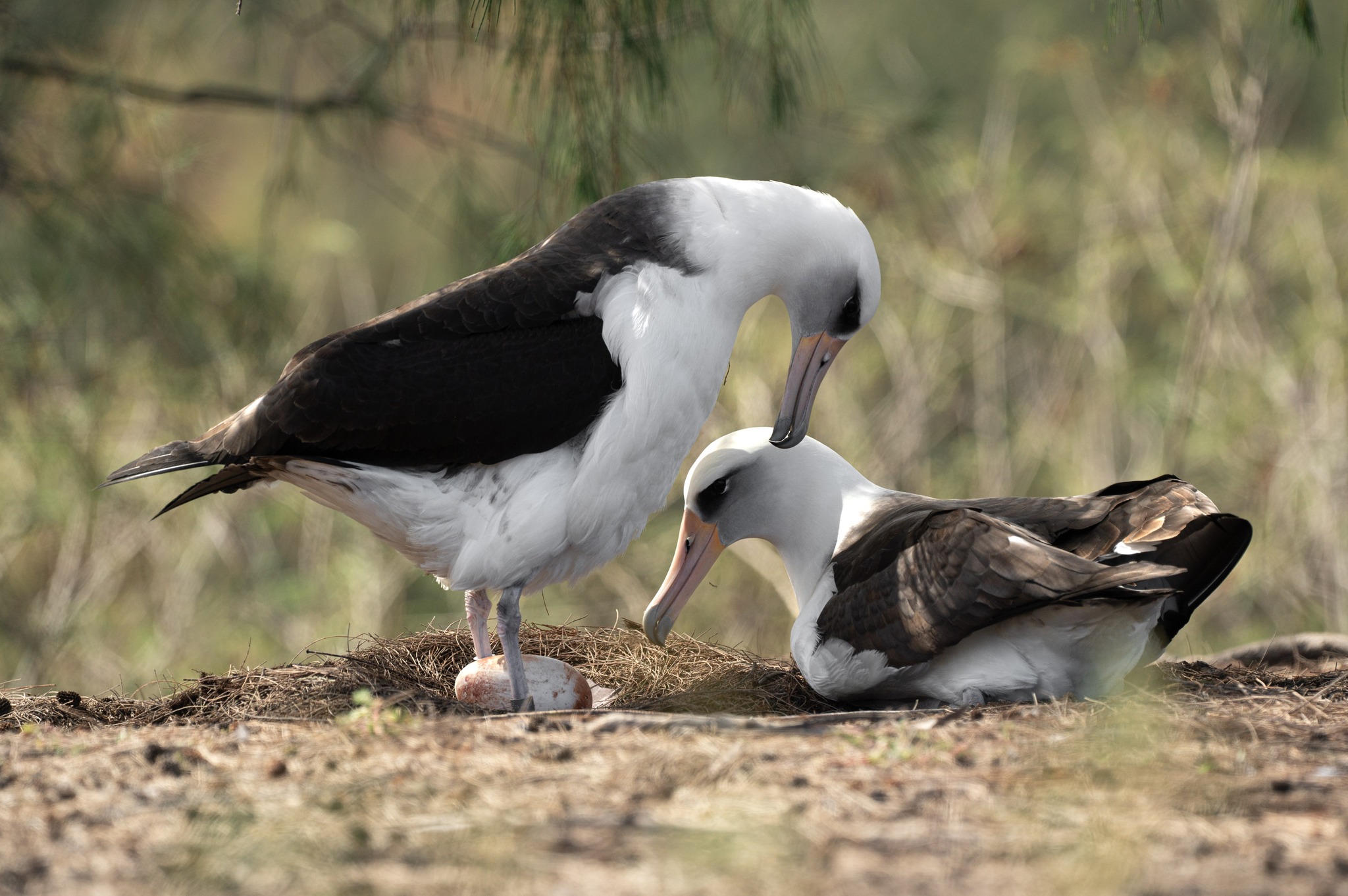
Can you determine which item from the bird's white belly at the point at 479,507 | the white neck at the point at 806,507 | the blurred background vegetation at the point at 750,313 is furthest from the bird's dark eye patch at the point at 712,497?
the blurred background vegetation at the point at 750,313

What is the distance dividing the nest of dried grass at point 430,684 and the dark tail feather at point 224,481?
2.11 ft

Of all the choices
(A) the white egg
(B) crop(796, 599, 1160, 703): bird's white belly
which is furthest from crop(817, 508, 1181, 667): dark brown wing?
(A) the white egg

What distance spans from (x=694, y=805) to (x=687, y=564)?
269 cm

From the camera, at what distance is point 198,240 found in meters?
8.69

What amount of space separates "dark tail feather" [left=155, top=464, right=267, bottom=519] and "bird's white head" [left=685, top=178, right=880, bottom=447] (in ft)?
5.60

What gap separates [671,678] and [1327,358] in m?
7.18

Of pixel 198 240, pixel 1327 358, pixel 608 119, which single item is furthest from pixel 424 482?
pixel 1327 358

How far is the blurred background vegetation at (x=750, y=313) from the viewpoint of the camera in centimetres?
772

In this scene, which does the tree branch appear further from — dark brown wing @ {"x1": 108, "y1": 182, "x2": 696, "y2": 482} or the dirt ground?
the dirt ground

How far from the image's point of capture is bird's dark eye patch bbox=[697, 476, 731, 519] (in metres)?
5.28

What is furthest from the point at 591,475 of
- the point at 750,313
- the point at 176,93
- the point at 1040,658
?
the point at 750,313

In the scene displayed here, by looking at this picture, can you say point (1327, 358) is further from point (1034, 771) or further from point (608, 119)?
point (1034, 771)

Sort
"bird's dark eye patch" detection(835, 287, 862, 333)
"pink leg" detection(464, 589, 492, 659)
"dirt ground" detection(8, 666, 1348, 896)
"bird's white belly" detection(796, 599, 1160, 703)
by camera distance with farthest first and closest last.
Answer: "pink leg" detection(464, 589, 492, 659) → "bird's dark eye patch" detection(835, 287, 862, 333) → "bird's white belly" detection(796, 599, 1160, 703) → "dirt ground" detection(8, 666, 1348, 896)

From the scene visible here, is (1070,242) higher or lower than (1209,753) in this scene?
higher
